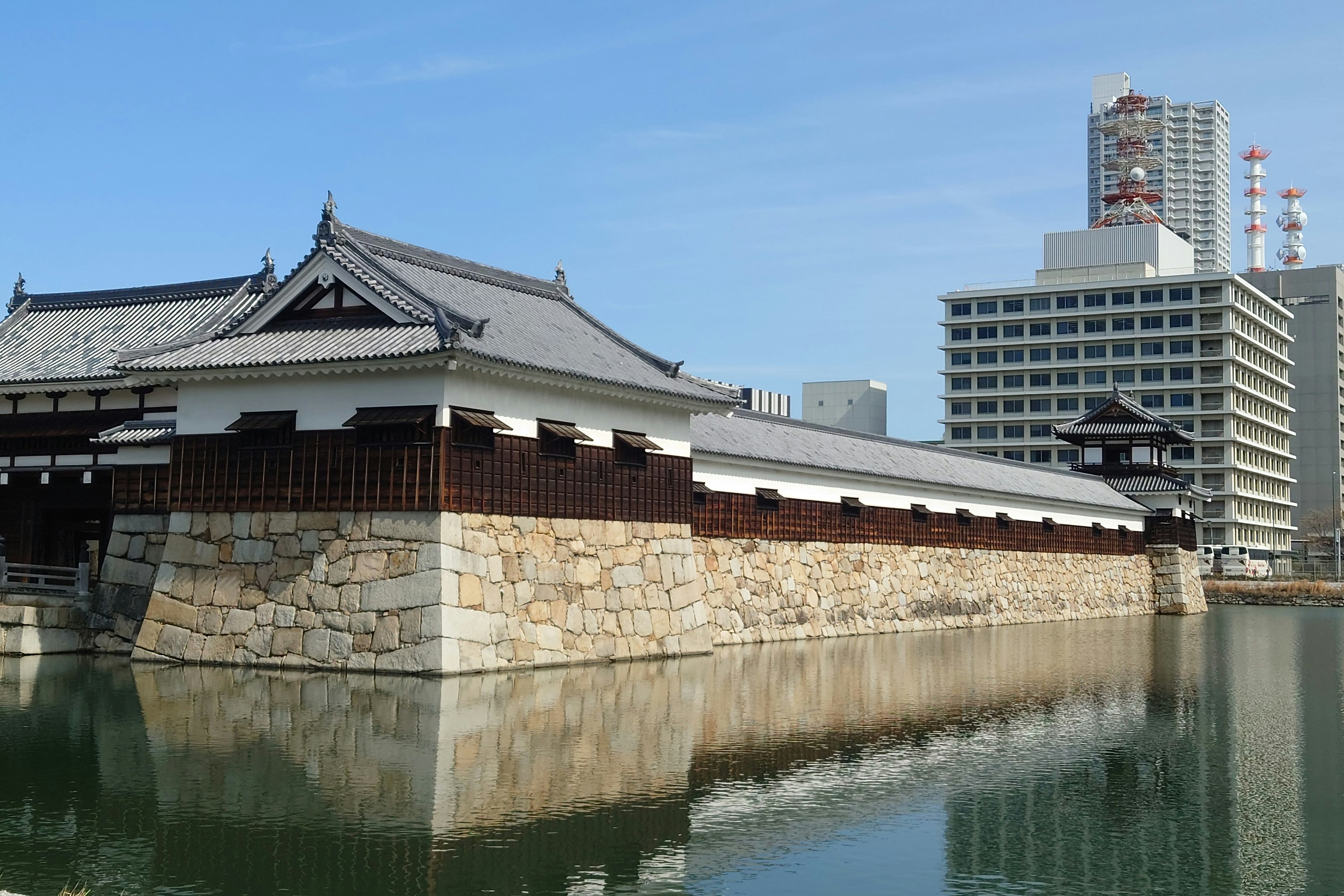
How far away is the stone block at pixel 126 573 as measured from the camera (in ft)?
91.3

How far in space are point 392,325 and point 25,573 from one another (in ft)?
32.3

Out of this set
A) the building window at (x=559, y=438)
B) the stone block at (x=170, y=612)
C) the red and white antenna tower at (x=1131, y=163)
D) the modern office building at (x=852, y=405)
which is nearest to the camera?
the stone block at (x=170, y=612)

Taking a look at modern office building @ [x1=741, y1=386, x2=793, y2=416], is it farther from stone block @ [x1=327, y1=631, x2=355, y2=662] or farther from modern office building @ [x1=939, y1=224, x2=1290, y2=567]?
stone block @ [x1=327, y1=631, x2=355, y2=662]

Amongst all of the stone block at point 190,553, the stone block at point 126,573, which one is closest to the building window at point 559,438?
the stone block at point 190,553

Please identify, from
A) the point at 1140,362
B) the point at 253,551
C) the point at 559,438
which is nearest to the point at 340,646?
the point at 253,551

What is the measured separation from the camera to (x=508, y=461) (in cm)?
2555

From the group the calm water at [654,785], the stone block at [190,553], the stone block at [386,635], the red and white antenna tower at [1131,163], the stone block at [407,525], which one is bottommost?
the calm water at [654,785]

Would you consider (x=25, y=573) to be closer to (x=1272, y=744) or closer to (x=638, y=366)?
(x=638, y=366)

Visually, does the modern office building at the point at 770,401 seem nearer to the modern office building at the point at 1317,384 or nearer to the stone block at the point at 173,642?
the modern office building at the point at 1317,384

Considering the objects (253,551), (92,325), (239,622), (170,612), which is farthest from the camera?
(92,325)

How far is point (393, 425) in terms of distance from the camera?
80.5 feet

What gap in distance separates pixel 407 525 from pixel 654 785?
11.2 meters

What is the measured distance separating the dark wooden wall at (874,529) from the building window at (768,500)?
98mm

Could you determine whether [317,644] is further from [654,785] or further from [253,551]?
[654,785]
